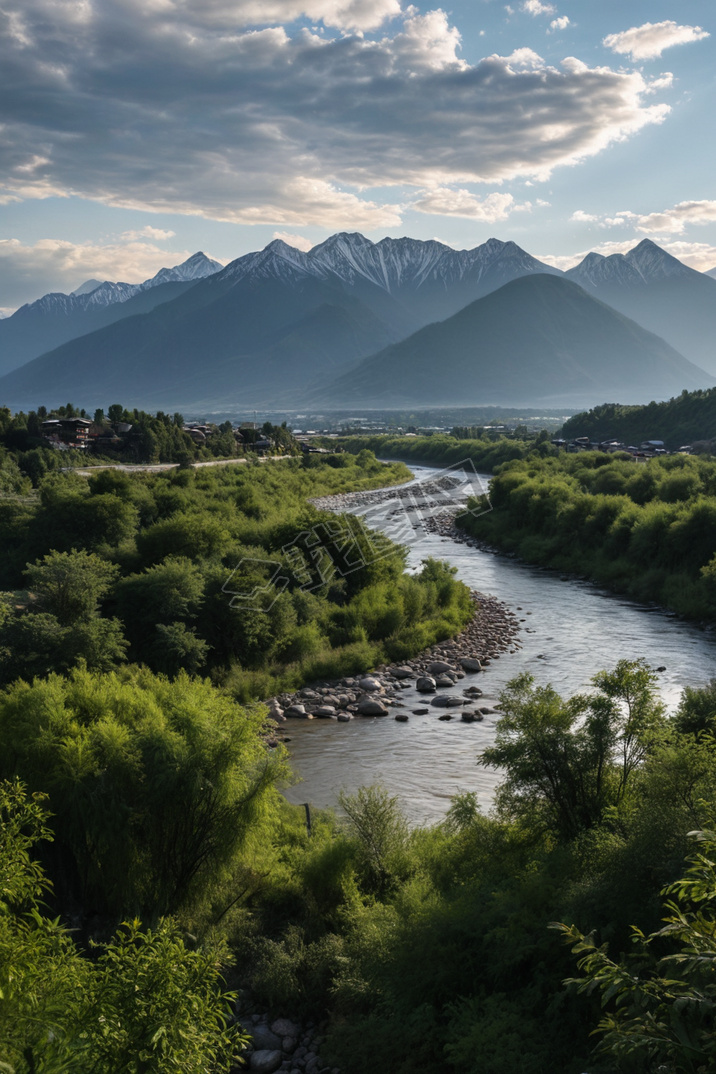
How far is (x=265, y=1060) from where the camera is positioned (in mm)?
9930

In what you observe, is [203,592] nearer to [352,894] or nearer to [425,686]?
[425,686]

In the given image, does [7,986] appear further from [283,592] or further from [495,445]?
[495,445]

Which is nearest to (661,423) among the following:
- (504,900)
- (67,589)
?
(67,589)

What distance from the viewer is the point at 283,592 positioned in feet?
98.2

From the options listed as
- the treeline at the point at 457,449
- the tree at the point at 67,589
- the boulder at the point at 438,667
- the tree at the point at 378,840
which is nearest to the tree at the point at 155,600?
the tree at the point at 67,589

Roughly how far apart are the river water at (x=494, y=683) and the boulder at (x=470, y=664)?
0.42 meters

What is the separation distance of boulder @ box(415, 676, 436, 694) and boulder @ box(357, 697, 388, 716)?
97.8 inches

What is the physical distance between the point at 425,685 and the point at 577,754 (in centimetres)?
1586

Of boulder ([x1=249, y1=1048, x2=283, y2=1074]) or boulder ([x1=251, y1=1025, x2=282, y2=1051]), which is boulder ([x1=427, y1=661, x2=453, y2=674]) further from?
boulder ([x1=249, y1=1048, x2=283, y2=1074])

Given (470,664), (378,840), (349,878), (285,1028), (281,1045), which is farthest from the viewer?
(470,664)

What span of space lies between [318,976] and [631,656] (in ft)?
70.7

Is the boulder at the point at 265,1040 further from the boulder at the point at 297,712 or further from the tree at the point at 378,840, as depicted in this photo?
the boulder at the point at 297,712

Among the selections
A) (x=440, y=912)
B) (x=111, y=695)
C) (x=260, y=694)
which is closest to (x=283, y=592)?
(x=260, y=694)

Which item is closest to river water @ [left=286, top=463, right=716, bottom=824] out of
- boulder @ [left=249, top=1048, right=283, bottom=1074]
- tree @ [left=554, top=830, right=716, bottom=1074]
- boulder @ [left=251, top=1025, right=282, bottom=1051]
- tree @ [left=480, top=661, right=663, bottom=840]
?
tree @ [left=480, top=661, right=663, bottom=840]
